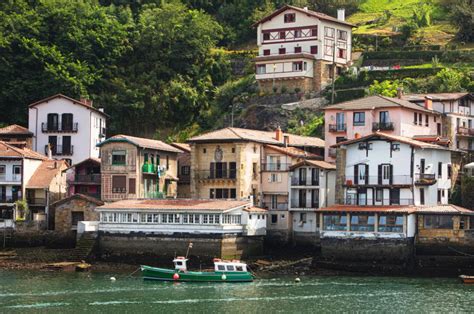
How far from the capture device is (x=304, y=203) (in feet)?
300

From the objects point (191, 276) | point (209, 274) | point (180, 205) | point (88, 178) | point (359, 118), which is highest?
point (359, 118)

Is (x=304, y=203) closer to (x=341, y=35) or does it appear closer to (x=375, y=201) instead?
(x=375, y=201)

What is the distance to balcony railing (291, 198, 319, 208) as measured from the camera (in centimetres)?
9106

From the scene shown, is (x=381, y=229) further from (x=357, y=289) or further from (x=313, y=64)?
(x=313, y=64)

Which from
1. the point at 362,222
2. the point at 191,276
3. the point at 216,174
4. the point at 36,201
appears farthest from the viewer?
the point at 36,201

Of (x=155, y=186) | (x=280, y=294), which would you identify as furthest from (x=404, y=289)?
(x=155, y=186)

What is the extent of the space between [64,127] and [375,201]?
3541 centimetres

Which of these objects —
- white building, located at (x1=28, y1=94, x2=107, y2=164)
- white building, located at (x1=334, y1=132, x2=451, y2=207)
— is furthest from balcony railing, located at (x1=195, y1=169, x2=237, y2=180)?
white building, located at (x1=28, y1=94, x2=107, y2=164)

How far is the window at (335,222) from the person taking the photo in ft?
278

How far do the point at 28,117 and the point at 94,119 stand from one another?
7700 mm

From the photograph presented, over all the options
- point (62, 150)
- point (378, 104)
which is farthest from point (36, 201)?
point (378, 104)

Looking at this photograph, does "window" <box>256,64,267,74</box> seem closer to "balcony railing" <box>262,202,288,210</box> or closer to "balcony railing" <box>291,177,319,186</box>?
"balcony railing" <box>262,202,288,210</box>

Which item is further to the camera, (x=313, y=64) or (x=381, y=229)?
(x=313, y=64)

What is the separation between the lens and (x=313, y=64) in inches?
4690
